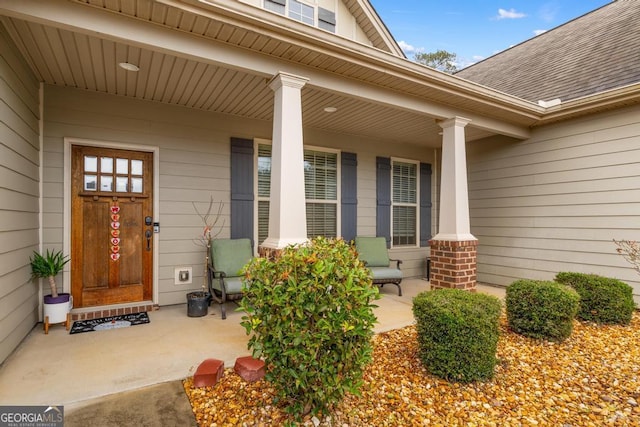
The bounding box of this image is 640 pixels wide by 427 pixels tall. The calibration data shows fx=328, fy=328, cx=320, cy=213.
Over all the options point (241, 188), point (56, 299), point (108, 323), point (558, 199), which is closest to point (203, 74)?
point (241, 188)

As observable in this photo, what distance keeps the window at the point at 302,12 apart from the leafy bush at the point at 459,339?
4.39 m

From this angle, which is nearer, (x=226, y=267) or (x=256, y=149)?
(x=226, y=267)

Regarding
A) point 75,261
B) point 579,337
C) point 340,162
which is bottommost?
point 579,337

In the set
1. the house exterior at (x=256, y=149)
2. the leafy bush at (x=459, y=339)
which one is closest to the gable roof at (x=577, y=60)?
the house exterior at (x=256, y=149)

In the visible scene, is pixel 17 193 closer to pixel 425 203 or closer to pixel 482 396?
pixel 482 396

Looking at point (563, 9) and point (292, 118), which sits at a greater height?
point (563, 9)

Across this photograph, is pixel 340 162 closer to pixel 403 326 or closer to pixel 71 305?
pixel 403 326

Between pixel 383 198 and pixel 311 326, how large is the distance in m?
4.46

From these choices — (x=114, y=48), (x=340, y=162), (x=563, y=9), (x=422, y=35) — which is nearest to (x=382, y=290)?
(x=340, y=162)

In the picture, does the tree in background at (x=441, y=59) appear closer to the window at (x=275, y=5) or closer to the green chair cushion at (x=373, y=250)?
the window at (x=275, y=5)

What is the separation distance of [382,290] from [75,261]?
411 centimetres

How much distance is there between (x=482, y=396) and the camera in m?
2.16

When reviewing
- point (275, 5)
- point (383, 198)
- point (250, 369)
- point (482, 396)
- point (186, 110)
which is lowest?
point (482, 396)

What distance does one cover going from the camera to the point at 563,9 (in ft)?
57.3
